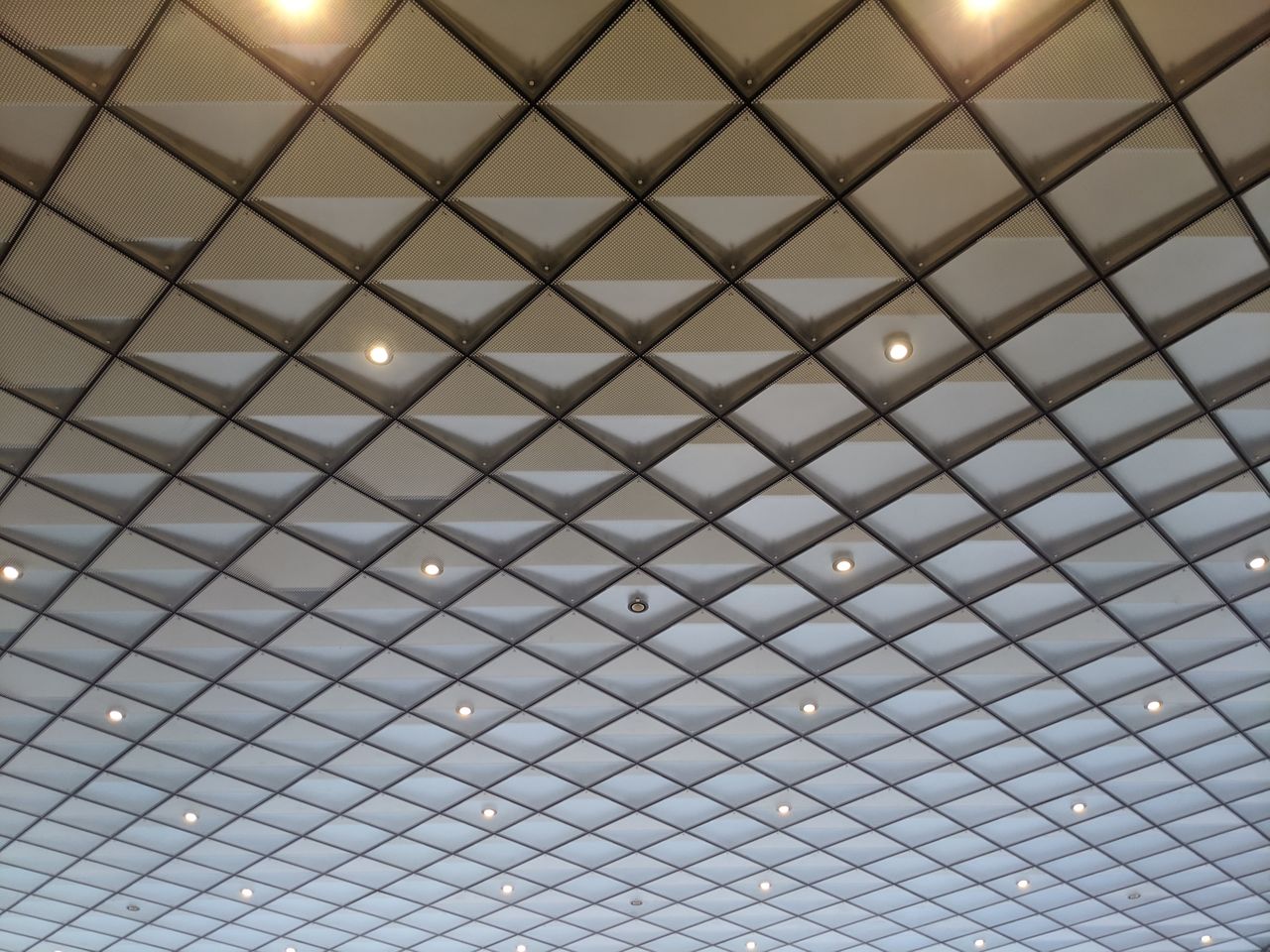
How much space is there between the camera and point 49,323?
21969 mm

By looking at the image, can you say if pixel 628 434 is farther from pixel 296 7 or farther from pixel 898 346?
pixel 296 7

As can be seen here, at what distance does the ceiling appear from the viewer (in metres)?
18.4

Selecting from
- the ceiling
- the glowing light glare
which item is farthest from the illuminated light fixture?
the glowing light glare

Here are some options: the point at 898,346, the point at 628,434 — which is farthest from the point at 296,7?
the point at 898,346

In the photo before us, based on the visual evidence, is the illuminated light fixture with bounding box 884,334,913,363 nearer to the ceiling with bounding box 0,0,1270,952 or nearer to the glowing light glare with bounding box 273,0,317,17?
the ceiling with bounding box 0,0,1270,952

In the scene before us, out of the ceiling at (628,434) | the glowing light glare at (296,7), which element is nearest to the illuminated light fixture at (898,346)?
the ceiling at (628,434)

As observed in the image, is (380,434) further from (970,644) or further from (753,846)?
(753,846)

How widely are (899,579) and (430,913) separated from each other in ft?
97.9

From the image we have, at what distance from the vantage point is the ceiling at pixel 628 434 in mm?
18359

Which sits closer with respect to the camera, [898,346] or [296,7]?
[296,7]

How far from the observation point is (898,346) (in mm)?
22891

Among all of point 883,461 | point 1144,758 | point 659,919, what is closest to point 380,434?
point 883,461

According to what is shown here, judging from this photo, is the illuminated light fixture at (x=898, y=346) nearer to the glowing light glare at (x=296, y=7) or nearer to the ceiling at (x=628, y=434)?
the ceiling at (x=628, y=434)

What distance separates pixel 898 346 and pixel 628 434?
663 centimetres
